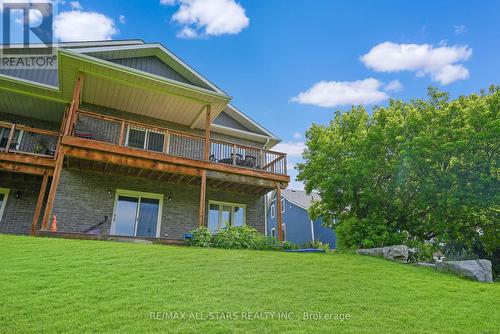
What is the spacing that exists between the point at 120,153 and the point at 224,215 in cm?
517

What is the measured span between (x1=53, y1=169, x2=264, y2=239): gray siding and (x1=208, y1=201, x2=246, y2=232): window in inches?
12.0

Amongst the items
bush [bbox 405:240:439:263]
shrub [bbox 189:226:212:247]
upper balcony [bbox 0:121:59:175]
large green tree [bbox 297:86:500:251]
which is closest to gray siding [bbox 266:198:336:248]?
large green tree [bbox 297:86:500:251]

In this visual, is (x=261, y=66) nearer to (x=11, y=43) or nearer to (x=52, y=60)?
(x=52, y=60)

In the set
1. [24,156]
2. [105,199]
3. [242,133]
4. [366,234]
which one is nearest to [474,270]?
[366,234]

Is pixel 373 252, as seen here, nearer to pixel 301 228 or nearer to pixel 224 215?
pixel 224 215

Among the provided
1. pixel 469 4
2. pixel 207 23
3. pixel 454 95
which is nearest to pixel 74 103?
pixel 207 23

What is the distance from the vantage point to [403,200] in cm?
1216

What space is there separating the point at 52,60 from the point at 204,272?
11838 mm

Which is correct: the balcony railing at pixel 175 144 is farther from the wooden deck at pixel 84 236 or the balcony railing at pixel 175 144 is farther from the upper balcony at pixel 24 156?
the wooden deck at pixel 84 236

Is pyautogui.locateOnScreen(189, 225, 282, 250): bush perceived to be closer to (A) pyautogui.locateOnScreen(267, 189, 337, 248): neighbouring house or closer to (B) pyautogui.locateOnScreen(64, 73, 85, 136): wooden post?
(B) pyautogui.locateOnScreen(64, 73, 85, 136): wooden post

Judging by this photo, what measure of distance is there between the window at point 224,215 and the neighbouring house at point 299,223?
25.8 ft

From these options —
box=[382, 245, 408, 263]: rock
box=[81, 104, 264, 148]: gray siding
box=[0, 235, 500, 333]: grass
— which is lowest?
box=[0, 235, 500, 333]: grass

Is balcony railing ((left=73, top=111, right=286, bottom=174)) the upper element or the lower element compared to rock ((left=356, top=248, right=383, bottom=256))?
upper

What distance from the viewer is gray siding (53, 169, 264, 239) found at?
35.0 feet
